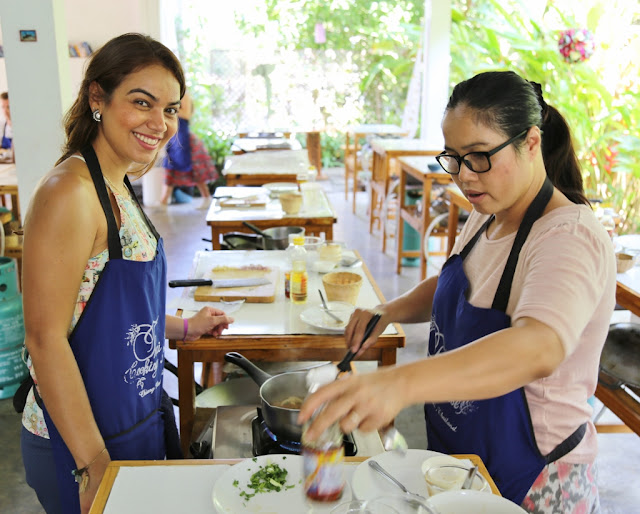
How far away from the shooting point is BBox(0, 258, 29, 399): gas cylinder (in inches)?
142

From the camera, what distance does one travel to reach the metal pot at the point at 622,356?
287 cm

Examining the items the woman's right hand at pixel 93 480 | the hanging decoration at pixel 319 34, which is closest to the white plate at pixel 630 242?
the woman's right hand at pixel 93 480

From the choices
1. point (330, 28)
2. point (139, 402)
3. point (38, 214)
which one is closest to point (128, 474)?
point (139, 402)

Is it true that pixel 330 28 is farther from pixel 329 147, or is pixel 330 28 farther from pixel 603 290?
pixel 603 290

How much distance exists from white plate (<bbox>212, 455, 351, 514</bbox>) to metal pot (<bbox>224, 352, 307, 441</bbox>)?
150 mm

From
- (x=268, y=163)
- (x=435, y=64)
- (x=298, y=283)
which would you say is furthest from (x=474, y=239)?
(x=435, y=64)

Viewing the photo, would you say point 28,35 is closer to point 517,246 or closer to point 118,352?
point 118,352

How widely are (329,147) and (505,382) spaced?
10.9m

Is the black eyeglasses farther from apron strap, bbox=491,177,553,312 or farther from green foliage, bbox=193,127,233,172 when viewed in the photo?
green foliage, bbox=193,127,233,172

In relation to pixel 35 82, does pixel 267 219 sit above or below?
below

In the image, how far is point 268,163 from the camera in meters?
5.84

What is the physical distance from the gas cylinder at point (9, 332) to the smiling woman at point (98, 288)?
213cm

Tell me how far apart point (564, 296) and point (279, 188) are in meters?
3.73

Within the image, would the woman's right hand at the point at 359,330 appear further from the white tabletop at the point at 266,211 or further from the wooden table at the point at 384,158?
the wooden table at the point at 384,158
